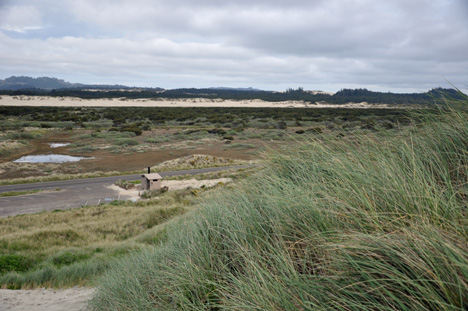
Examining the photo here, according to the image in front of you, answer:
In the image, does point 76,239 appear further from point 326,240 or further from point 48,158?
point 48,158

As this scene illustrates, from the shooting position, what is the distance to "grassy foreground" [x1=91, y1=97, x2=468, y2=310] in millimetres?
2072

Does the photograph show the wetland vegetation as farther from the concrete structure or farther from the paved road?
the concrete structure

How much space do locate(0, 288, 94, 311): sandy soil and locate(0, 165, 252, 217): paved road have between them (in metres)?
16.0

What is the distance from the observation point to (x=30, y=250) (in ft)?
41.0

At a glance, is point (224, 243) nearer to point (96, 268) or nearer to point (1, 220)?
point (96, 268)

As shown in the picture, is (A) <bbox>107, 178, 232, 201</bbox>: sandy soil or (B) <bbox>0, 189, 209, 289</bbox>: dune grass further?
(A) <bbox>107, 178, 232, 201</bbox>: sandy soil

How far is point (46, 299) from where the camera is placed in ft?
22.2

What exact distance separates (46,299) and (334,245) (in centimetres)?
677

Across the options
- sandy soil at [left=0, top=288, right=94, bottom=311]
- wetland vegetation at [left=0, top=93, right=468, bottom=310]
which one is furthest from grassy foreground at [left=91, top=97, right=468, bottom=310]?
sandy soil at [left=0, top=288, right=94, bottom=311]

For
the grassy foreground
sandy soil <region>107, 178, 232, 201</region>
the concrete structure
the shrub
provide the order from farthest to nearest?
the shrub, sandy soil <region>107, 178, 232, 201</region>, the concrete structure, the grassy foreground

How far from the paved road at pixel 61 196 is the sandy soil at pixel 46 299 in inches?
631

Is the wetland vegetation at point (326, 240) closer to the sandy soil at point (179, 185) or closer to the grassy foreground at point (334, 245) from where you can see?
the grassy foreground at point (334, 245)

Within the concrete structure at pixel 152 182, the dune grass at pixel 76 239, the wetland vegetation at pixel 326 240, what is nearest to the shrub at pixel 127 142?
the concrete structure at pixel 152 182

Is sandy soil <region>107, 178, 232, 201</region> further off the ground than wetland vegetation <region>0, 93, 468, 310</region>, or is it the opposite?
wetland vegetation <region>0, 93, 468, 310</region>
